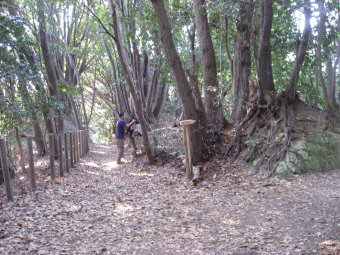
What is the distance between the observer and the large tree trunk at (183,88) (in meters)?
8.88

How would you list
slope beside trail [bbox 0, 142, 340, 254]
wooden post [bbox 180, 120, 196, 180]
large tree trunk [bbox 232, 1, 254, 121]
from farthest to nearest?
large tree trunk [bbox 232, 1, 254, 121], wooden post [bbox 180, 120, 196, 180], slope beside trail [bbox 0, 142, 340, 254]

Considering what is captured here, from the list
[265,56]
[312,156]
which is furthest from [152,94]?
[312,156]

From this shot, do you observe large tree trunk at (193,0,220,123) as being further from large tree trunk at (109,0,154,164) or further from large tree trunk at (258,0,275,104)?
large tree trunk at (109,0,154,164)

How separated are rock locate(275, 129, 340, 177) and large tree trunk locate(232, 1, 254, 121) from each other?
2.69 metres

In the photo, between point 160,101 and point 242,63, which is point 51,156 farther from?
point 160,101

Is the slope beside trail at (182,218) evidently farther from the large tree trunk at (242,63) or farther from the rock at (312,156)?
the large tree trunk at (242,63)

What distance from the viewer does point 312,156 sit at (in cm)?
745

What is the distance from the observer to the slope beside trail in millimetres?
4484

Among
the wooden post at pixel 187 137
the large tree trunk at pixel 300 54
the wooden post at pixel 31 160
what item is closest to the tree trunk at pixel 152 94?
the large tree trunk at pixel 300 54

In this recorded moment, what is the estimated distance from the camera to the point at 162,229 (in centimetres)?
529

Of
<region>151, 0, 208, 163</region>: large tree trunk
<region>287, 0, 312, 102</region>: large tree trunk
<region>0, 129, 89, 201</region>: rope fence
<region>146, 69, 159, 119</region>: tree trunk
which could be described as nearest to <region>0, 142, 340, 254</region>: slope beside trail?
<region>0, 129, 89, 201</region>: rope fence

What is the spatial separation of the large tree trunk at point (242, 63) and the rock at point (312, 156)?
2692 millimetres

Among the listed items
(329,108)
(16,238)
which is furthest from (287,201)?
(16,238)

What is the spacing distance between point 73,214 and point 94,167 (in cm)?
614
